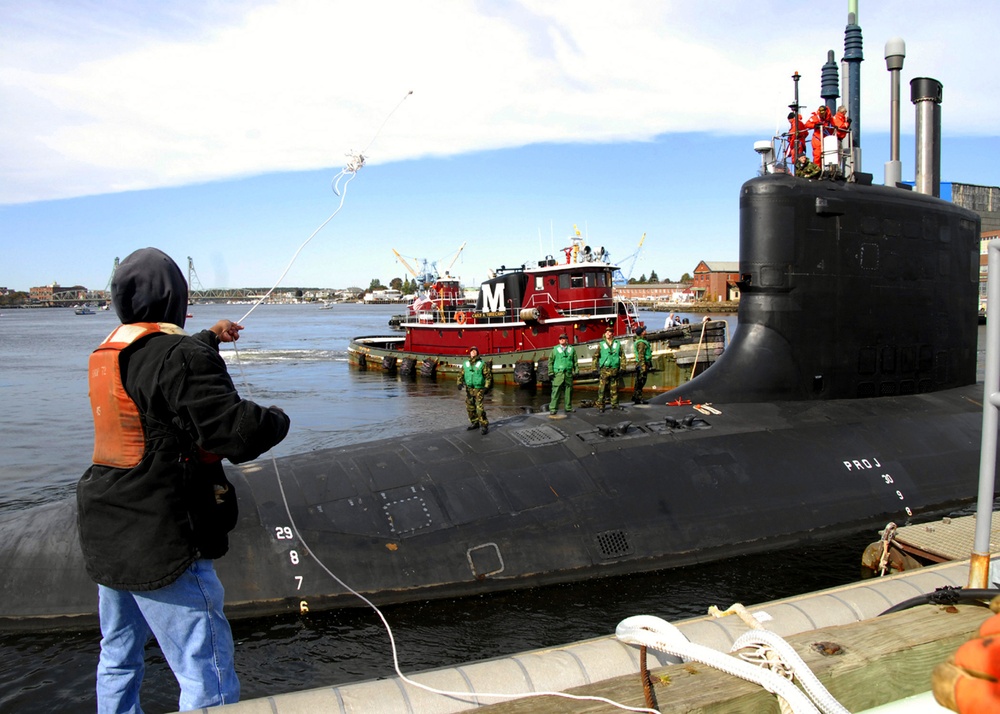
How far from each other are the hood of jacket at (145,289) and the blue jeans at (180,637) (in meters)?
1.07

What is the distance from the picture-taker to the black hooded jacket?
3.03 metres

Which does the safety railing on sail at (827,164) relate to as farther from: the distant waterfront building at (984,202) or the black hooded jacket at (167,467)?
the distant waterfront building at (984,202)

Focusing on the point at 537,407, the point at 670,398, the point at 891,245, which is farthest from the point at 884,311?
the point at 537,407

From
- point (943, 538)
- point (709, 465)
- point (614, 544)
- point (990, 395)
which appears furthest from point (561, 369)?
point (990, 395)

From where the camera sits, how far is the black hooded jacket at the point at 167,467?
303cm

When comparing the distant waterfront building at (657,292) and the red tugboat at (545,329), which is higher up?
the distant waterfront building at (657,292)

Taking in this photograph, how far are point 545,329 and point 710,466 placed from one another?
77.5 ft

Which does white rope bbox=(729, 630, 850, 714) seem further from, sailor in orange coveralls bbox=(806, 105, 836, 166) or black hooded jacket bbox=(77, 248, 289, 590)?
sailor in orange coveralls bbox=(806, 105, 836, 166)

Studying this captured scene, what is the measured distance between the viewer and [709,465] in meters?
9.59

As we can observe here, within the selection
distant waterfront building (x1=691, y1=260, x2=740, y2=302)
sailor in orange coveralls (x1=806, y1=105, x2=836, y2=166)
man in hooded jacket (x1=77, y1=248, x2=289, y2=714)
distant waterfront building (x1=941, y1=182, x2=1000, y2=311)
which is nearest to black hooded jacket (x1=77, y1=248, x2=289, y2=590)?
man in hooded jacket (x1=77, y1=248, x2=289, y2=714)

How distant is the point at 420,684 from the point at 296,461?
20.5 ft

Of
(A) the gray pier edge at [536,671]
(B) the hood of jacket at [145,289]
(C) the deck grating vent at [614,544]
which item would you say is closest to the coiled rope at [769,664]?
(A) the gray pier edge at [536,671]

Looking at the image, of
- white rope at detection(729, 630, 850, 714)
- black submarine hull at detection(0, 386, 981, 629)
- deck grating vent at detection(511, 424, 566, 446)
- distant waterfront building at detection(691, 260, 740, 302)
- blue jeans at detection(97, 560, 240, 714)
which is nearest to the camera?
white rope at detection(729, 630, 850, 714)

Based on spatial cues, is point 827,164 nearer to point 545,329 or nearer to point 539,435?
point 539,435
